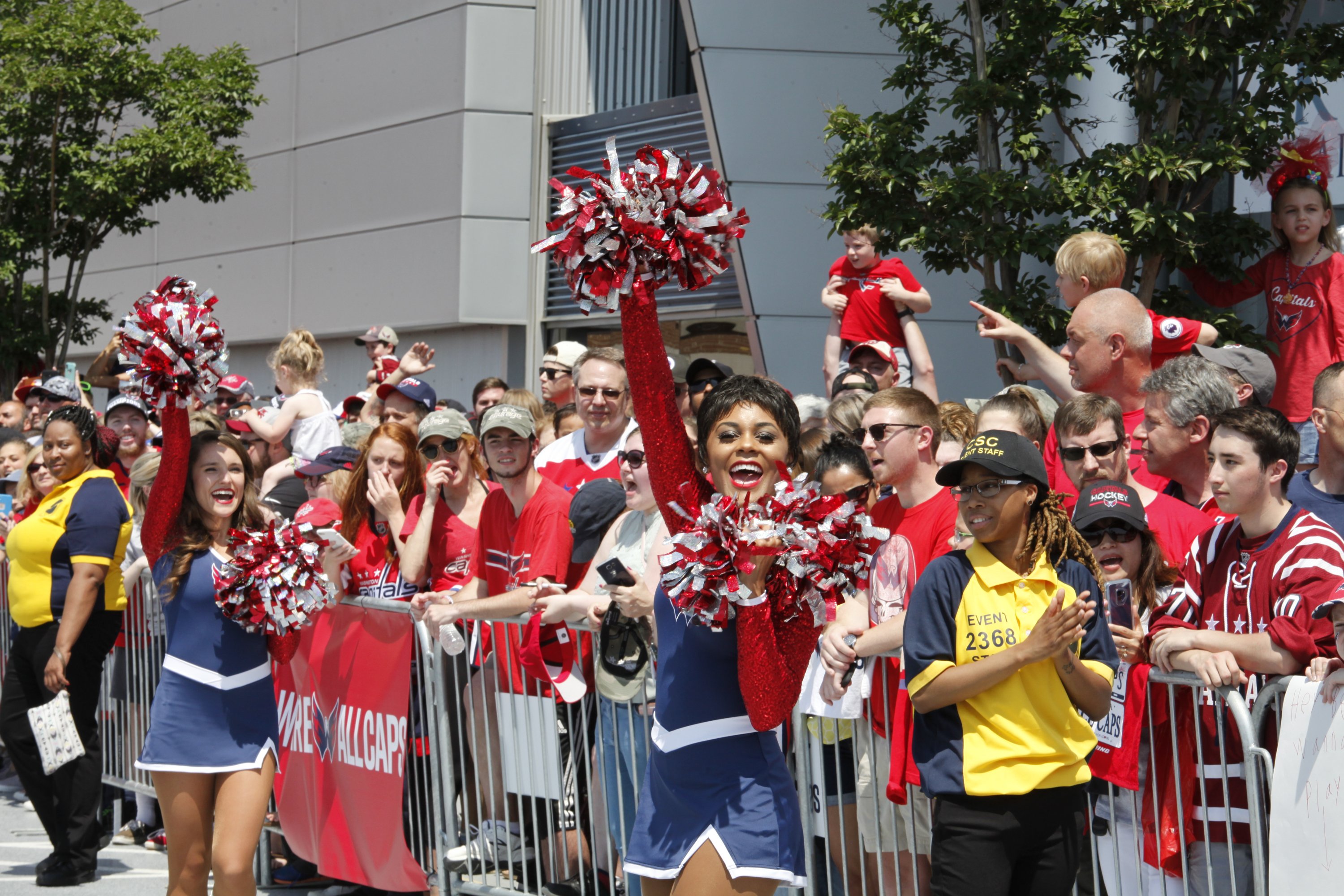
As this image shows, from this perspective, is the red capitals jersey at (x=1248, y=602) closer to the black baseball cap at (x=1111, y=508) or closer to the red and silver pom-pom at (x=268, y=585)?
the black baseball cap at (x=1111, y=508)

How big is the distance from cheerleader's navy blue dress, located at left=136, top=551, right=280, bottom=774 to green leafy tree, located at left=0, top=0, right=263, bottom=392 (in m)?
13.6

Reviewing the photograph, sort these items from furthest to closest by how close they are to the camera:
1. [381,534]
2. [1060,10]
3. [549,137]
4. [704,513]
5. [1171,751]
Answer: [549,137], [1060,10], [381,534], [1171,751], [704,513]

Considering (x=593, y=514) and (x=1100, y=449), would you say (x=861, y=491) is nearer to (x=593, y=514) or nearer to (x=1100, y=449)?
(x=1100, y=449)

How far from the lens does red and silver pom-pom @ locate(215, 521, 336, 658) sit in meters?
5.39

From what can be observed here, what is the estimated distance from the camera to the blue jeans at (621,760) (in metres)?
5.22

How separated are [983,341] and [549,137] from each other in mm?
6981

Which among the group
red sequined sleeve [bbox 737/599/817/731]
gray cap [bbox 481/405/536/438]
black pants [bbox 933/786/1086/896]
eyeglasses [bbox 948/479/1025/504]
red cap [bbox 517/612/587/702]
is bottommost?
black pants [bbox 933/786/1086/896]

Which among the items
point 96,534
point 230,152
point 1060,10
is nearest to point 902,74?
point 1060,10

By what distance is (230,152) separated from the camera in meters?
18.6

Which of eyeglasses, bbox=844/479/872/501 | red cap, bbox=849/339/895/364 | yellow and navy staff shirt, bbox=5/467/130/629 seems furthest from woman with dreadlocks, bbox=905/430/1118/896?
yellow and navy staff shirt, bbox=5/467/130/629

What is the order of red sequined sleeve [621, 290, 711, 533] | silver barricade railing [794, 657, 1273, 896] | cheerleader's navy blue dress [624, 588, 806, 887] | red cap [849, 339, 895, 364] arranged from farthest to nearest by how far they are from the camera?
red cap [849, 339, 895, 364]
silver barricade railing [794, 657, 1273, 896]
cheerleader's navy blue dress [624, 588, 806, 887]
red sequined sleeve [621, 290, 711, 533]

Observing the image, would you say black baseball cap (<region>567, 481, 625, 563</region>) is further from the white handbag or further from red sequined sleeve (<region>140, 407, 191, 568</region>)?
the white handbag

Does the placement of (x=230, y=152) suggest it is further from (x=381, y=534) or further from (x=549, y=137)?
(x=381, y=534)

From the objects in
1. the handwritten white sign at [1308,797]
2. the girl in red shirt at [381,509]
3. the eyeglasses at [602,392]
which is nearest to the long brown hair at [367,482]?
the girl in red shirt at [381,509]
